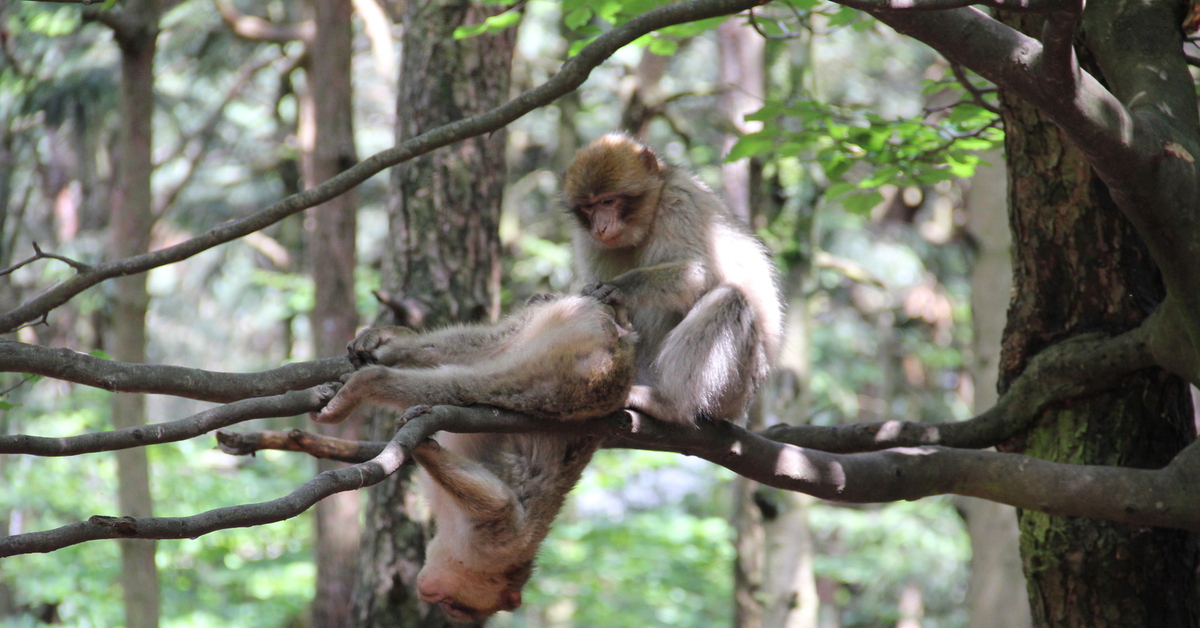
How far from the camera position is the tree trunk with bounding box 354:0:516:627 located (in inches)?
215

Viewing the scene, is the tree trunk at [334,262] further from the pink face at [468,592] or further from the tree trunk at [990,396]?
the tree trunk at [990,396]

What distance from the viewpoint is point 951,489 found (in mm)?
3631

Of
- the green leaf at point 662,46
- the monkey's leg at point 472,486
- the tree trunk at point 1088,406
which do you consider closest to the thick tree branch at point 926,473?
the monkey's leg at point 472,486

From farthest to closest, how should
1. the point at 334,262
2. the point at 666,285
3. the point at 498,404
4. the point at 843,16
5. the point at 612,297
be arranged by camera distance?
the point at 334,262, the point at 843,16, the point at 666,285, the point at 612,297, the point at 498,404

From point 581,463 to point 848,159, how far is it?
208 cm

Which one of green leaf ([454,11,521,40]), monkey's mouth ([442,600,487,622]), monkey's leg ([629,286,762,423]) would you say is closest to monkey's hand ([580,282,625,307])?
monkey's leg ([629,286,762,423])

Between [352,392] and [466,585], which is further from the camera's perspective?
[466,585]

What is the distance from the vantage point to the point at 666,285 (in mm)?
3832

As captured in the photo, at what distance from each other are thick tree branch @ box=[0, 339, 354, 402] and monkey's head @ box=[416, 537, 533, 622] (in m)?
0.86

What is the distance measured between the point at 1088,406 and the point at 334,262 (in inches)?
237

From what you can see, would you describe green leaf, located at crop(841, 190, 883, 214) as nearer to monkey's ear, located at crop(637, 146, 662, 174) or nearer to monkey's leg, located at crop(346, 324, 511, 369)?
monkey's ear, located at crop(637, 146, 662, 174)

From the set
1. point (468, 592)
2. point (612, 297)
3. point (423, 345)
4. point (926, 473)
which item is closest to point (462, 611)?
point (468, 592)

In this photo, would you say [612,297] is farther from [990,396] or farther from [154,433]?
[990,396]

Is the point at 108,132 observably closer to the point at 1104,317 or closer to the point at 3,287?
the point at 3,287
